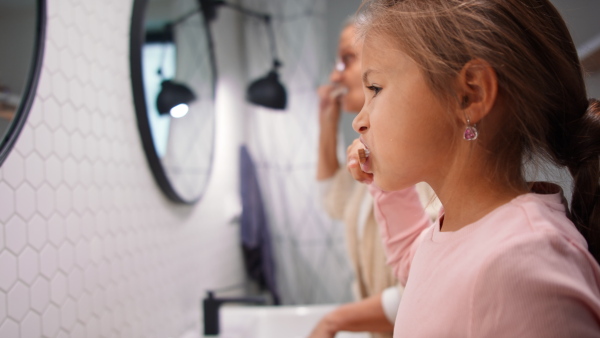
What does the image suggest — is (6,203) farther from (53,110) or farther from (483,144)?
(483,144)

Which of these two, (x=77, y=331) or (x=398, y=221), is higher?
(x=398, y=221)

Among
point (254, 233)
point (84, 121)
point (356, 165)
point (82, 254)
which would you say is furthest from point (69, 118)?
point (254, 233)

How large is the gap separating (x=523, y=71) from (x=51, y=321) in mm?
777

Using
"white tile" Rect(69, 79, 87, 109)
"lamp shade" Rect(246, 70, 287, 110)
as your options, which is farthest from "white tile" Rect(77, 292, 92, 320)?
"lamp shade" Rect(246, 70, 287, 110)

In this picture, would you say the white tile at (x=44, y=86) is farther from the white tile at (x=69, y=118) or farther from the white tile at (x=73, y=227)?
the white tile at (x=73, y=227)

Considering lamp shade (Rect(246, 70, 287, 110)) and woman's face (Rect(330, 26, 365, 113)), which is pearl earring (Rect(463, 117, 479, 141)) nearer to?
woman's face (Rect(330, 26, 365, 113))

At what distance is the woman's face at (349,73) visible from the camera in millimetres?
1246

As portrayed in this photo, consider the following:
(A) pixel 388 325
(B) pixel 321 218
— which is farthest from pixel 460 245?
(B) pixel 321 218

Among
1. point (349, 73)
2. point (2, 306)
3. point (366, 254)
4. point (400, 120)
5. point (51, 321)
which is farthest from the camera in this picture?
point (349, 73)

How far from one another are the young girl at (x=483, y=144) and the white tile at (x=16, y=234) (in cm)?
53

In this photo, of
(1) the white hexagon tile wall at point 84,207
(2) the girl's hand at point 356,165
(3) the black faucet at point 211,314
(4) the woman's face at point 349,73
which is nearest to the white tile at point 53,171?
(1) the white hexagon tile wall at point 84,207

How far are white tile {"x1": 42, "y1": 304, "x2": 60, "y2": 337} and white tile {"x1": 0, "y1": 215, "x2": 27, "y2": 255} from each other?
124 millimetres

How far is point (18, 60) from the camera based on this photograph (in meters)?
0.70

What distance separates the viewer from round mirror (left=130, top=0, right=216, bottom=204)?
1.08 m
